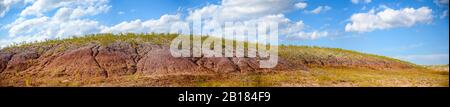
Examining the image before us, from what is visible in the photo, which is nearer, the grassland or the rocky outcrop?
the grassland

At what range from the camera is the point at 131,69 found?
38.9 m

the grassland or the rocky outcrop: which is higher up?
the rocky outcrop

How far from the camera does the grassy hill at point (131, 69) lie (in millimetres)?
36656

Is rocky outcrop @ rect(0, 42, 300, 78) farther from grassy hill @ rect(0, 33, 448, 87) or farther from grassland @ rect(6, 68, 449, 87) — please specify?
grassland @ rect(6, 68, 449, 87)

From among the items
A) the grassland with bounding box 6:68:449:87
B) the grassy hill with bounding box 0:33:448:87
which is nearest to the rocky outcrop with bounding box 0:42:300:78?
the grassy hill with bounding box 0:33:448:87

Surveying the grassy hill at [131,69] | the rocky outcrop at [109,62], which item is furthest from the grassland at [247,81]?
the rocky outcrop at [109,62]

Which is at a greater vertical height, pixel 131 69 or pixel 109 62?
pixel 109 62

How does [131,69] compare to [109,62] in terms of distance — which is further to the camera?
[109,62]

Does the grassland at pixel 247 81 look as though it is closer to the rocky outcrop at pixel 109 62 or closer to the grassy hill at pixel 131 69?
the grassy hill at pixel 131 69

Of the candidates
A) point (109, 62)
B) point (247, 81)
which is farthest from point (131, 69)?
point (247, 81)

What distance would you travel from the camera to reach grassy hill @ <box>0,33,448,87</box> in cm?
3666

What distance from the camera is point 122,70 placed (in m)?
38.6

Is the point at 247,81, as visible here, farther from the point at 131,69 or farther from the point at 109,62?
the point at 109,62
